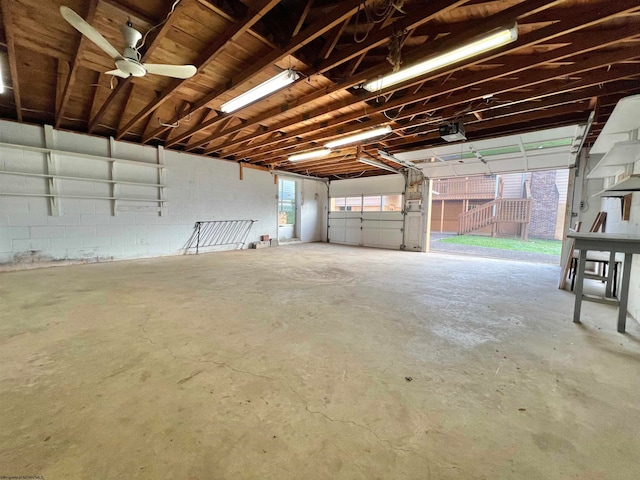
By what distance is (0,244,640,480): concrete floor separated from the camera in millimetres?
1188

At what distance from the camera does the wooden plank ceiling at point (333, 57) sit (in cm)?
231

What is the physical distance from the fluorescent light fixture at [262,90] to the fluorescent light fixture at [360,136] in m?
2.20

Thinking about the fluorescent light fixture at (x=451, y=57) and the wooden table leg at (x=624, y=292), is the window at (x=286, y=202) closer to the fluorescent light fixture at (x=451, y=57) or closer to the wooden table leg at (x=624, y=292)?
the fluorescent light fixture at (x=451, y=57)

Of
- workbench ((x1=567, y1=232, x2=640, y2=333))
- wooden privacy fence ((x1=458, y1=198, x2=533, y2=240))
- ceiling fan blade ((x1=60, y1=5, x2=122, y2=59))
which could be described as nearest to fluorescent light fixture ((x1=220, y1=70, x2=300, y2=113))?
ceiling fan blade ((x1=60, y1=5, x2=122, y2=59))

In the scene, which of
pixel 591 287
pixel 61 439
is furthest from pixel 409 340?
pixel 591 287

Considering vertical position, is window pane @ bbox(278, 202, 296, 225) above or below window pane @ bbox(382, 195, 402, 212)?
below

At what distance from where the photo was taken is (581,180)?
5441mm

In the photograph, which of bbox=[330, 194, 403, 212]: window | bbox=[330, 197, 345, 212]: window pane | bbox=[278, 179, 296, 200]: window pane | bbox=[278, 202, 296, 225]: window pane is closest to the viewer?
bbox=[330, 194, 403, 212]: window

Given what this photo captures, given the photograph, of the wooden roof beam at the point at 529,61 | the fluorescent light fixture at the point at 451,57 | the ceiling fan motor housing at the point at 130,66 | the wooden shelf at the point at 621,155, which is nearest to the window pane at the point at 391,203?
the wooden roof beam at the point at 529,61

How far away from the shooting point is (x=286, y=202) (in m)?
10.6

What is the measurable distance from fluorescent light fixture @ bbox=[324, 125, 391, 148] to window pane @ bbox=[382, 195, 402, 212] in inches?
164

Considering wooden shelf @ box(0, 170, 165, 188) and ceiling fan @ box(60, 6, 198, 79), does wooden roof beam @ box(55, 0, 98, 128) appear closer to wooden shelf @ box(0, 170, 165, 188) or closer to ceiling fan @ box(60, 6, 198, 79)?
ceiling fan @ box(60, 6, 198, 79)

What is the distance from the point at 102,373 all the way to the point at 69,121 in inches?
245

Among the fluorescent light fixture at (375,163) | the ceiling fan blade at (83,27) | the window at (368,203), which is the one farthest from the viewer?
the window at (368,203)
